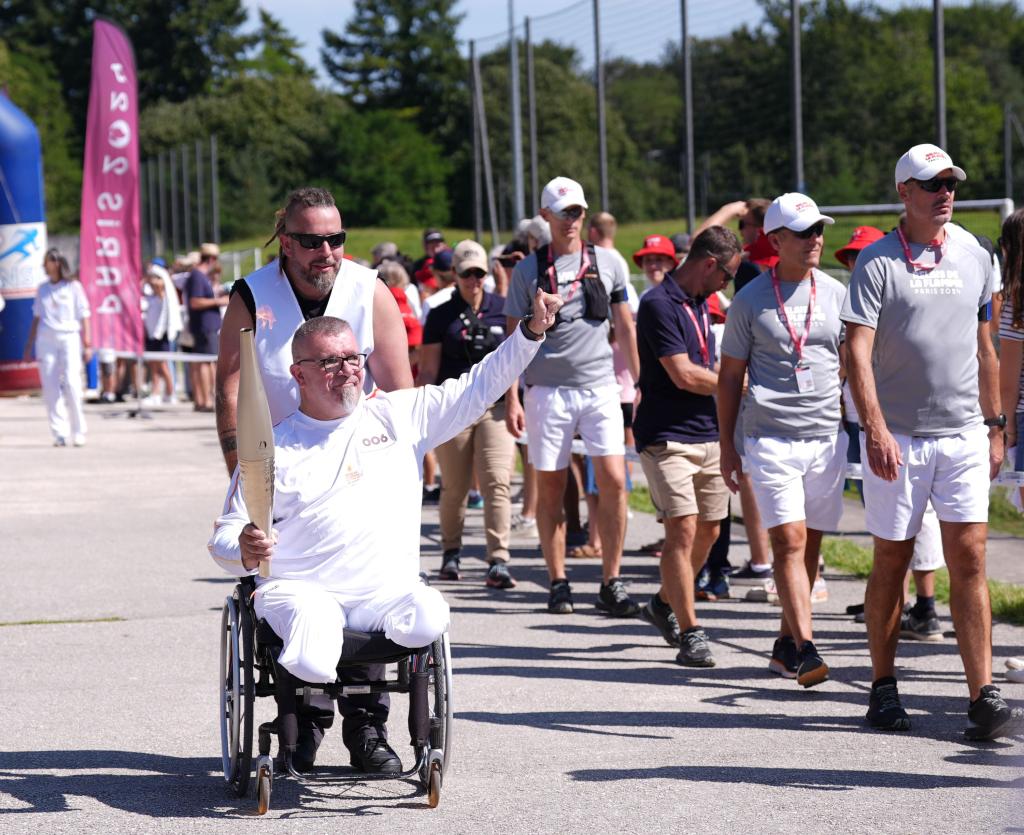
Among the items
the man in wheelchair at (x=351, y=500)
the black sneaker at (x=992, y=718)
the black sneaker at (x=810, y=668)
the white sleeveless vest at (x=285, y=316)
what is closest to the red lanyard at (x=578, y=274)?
the black sneaker at (x=810, y=668)

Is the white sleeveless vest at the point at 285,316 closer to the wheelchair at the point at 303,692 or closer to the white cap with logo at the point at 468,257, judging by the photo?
the wheelchair at the point at 303,692

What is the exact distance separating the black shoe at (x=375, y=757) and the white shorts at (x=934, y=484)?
210 centimetres

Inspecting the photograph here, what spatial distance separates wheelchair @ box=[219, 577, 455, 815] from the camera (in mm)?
5336

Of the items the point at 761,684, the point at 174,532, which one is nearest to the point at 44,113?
the point at 174,532

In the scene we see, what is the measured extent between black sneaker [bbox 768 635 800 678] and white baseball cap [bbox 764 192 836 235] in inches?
72.1

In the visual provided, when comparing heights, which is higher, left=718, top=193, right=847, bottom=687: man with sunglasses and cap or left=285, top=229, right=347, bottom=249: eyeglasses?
left=285, top=229, right=347, bottom=249: eyeglasses

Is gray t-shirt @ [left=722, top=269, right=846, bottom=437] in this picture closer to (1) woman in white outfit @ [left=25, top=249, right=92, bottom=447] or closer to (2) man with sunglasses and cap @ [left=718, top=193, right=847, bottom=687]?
(2) man with sunglasses and cap @ [left=718, top=193, right=847, bottom=687]

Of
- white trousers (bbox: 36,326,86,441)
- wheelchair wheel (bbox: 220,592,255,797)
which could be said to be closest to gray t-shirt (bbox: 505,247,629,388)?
wheelchair wheel (bbox: 220,592,255,797)

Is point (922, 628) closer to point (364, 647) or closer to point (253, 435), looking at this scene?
point (364, 647)

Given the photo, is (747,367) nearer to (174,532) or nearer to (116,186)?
(174,532)

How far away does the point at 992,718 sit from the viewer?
20.3ft

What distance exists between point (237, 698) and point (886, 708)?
8.50ft

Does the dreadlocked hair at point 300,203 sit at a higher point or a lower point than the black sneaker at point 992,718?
higher

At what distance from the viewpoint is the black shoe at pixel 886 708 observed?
6.48 m
